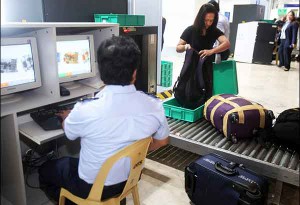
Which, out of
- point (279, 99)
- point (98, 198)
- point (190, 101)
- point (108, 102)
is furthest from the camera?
point (279, 99)

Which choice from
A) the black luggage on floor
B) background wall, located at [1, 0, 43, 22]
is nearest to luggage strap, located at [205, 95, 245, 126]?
the black luggage on floor

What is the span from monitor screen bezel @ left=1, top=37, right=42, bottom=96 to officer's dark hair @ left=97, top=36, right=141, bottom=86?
27.7 inches

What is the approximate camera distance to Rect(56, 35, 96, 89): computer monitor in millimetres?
2031

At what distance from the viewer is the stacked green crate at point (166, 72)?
4805 millimetres

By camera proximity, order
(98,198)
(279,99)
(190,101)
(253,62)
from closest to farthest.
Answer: (98,198)
(190,101)
(279,99)
(253,62)

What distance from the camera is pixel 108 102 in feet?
4.22

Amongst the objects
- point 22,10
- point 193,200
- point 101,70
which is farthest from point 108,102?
point 22,10

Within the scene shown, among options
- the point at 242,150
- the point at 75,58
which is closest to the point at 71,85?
the point at 75,58

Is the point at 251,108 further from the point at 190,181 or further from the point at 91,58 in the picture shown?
the point at 91,58

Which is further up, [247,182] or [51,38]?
[51,38]

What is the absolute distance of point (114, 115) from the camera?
1.27 m

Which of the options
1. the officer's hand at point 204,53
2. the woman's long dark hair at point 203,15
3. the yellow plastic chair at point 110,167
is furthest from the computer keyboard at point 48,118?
the woman's long dark hair at point 203,15

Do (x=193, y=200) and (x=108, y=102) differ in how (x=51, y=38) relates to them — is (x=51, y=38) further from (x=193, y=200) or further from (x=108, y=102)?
(x=193, y=200)

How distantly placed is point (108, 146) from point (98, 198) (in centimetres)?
31
